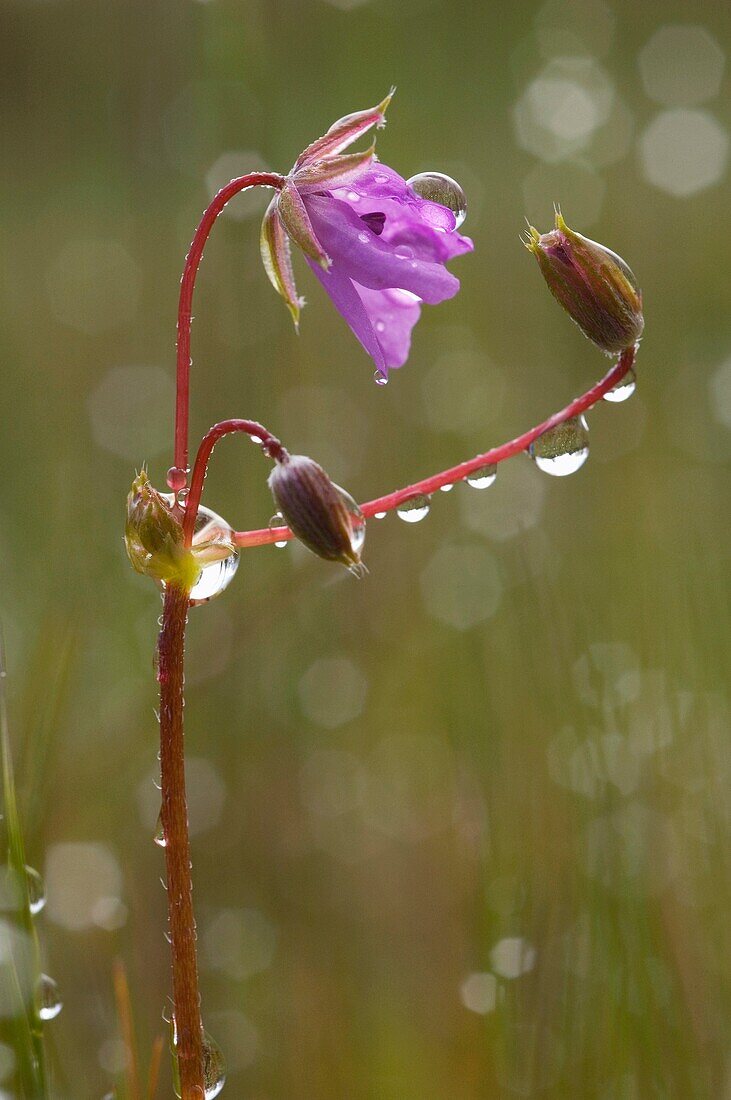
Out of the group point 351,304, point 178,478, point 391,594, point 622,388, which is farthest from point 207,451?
point 391,594

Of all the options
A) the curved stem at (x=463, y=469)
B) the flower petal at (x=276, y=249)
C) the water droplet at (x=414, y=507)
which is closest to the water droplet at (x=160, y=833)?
the curved stem at (x=463, y=469)

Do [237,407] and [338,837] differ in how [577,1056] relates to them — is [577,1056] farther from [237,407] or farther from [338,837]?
[237,407]

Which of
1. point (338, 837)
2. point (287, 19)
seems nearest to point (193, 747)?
point (338, 837)

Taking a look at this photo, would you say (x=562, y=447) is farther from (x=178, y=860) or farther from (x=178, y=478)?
(x=178, y=860)

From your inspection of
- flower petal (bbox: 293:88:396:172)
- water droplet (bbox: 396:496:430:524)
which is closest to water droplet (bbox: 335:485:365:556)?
water droplet (bbox: 396:496:430:524)

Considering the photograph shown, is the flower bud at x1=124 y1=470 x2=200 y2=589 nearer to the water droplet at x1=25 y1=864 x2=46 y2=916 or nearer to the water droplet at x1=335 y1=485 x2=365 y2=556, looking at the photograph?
the water droplet at x1=335 y1=485 x2=365 y2=556

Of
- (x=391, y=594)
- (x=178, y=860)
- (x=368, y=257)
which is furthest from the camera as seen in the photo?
(x=391, y=594)
